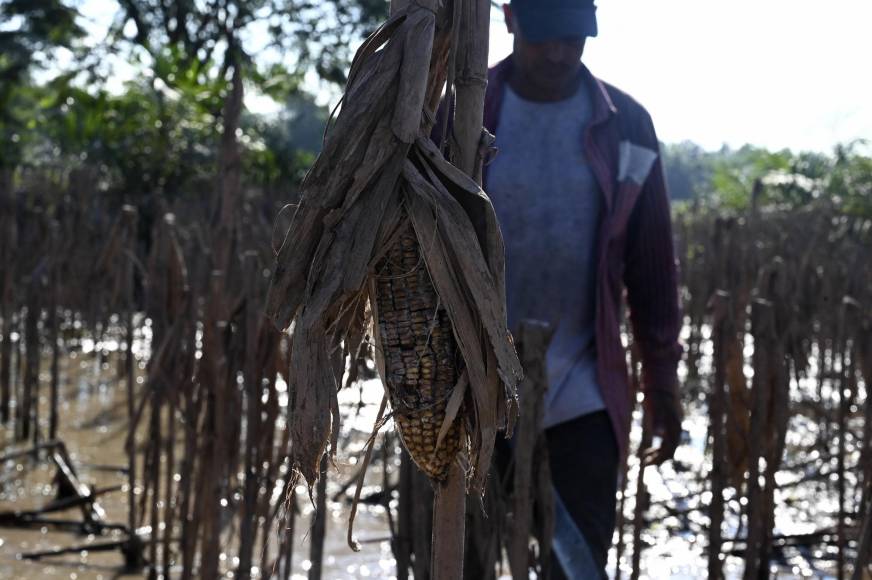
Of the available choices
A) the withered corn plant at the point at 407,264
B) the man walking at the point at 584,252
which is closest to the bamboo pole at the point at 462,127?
the withered corn plant at the point at 407,264

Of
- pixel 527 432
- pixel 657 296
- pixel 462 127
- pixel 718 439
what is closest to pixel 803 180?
pixel 718 439

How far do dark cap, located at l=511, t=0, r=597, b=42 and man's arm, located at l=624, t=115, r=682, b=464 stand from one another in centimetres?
30

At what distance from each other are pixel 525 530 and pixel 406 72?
3.46 feet

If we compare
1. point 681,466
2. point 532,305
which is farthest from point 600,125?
point 681,466

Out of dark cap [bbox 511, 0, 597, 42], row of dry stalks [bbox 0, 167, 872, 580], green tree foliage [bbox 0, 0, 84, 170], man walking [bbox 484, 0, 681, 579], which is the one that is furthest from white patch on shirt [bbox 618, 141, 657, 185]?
green tree foliage [bbox 0, 0, 84, 170]

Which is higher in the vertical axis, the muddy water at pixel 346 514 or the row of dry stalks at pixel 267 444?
the row of dry stalks at pixel 267 444

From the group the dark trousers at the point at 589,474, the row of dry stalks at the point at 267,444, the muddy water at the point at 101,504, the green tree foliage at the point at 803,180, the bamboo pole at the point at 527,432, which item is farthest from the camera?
the green tree foliage at the point at 803,180

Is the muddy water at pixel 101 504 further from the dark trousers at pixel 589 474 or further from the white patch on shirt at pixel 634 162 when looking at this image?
the white patch on shirt at pixel 634 162

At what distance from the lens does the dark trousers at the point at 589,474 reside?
202cm

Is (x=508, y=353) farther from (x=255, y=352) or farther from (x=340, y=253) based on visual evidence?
(x=255, y=352)

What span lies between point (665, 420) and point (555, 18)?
30.6 inches

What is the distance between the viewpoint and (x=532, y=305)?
209cm

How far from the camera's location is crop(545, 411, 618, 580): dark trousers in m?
2.02

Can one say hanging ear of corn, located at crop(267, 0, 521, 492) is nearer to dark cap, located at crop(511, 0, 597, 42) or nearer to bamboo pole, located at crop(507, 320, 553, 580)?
bamboo pole, located at crop(507, 320, 553, 580)
